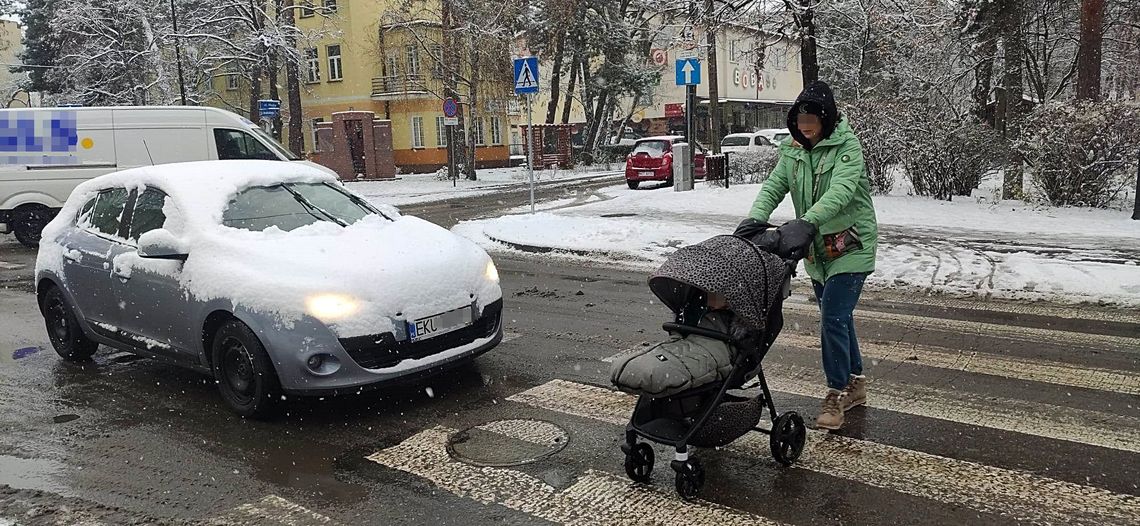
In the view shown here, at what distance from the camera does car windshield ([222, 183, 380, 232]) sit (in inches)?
228

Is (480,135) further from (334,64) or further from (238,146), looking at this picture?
(238,146)

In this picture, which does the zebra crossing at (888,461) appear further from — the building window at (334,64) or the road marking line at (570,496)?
the building window at (334,64)

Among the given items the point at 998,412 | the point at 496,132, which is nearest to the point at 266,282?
the point at 998,412

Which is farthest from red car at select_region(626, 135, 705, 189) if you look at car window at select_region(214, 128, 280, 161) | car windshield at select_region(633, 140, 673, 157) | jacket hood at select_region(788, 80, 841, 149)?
jacket hood at select_region(788, 80, 841, 149)

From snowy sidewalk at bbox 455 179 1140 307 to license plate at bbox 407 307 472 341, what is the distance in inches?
221

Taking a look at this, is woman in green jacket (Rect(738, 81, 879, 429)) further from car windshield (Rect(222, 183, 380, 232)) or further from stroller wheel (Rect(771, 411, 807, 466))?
car windshield (Rect(222, 183, 380, 232))

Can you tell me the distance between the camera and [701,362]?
372 centimetres

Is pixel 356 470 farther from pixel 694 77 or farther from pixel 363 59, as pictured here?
pixel 363 59

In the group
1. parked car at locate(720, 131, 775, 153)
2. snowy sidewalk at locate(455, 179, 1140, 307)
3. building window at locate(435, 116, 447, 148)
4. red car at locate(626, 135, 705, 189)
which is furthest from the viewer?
building window at locate(435, 116, 447, 148)

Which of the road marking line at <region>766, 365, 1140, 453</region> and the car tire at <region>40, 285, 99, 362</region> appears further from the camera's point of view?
the car tire at <region>40, 285, 99, 362</region>

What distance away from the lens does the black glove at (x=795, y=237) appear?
398cm

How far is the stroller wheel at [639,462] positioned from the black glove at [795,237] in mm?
1177

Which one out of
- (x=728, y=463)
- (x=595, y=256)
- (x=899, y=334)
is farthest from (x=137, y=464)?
(x=595, y=256)

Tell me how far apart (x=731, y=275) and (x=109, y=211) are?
519 cm
